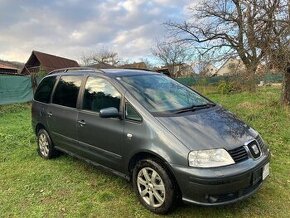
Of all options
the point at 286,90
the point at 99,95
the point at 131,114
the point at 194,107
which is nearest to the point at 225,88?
the point at 286,90

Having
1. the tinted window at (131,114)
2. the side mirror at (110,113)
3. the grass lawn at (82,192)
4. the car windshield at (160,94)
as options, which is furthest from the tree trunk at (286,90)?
the side mirror at (110,113)

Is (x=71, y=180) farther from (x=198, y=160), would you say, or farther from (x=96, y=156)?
(x=198, y=160)

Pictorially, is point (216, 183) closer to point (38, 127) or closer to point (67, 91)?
point (67, 91)

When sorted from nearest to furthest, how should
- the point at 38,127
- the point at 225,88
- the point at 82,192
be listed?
the point at 82,192, the point at 38,127, the point at 225,88

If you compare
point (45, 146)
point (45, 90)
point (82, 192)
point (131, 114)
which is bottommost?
point (82, 192)

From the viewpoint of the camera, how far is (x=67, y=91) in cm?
522

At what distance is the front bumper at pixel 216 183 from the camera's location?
3.18 meters

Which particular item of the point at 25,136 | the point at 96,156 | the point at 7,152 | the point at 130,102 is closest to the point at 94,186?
the point at 96,156

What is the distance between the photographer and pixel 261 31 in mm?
10359

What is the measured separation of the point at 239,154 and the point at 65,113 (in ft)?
9.46

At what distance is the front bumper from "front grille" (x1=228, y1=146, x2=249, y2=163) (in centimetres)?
5

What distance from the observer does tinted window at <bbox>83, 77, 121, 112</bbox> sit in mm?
4238

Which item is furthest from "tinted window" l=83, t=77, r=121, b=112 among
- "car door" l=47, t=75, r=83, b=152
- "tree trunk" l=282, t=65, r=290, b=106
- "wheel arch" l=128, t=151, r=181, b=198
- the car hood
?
"tree trunk" l=282, t=65, r=290, b=106

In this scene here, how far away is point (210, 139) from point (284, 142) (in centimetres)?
391
